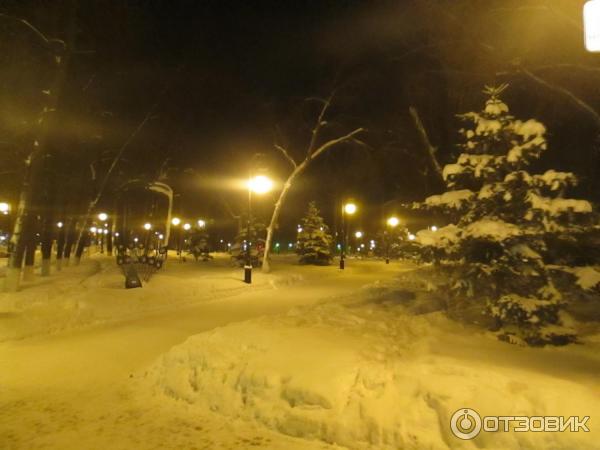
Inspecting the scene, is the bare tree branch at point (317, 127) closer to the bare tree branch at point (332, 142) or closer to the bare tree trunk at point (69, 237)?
the bare tree branch at point (332, 142)

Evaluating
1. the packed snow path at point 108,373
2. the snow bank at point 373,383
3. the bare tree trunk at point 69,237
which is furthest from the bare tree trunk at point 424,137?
the bare tree trunk at point 69,237

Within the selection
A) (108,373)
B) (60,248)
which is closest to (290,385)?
(108,373)

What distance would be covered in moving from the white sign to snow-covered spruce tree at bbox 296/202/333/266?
104 ft

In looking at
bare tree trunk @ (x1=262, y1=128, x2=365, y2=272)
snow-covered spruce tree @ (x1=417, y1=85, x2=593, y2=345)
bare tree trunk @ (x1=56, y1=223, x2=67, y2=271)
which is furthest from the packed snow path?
bare tree trunk @ (x1=56, y1=223, x2=67, y2=271)

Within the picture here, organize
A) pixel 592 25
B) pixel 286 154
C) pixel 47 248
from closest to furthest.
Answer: pixel 592 25, pixel 47 248, pixel 286 154

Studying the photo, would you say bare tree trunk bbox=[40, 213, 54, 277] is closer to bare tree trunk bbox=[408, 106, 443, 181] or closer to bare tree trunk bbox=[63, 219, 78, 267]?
bare tree trunk bbox=[63, 219, 78, 267]

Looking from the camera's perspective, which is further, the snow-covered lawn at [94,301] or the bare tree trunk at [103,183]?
the bare tree trunk at [103,183]

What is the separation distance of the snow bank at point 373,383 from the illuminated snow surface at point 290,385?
0.05ft

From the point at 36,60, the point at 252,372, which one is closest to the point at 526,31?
the point at 252,372

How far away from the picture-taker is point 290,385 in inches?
247

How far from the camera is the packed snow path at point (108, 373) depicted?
5699mm

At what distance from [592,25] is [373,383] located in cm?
451

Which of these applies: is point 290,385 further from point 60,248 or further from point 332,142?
point 60,248

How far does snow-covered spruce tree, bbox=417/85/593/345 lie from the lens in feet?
27.4
